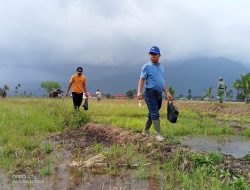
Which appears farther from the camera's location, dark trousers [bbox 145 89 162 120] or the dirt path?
dark trousers [bbox 145 89 162 120]

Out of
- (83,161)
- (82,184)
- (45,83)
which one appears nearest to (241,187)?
(82,184)

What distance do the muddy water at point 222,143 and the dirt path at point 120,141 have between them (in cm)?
146

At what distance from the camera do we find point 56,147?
7973 millimetres

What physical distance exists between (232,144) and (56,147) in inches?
177

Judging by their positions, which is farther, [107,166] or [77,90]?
[77,90]

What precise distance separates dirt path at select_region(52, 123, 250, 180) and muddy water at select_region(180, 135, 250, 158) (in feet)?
4.77

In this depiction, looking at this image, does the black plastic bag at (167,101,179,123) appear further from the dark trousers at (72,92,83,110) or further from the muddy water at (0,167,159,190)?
the dark trousers at (72,92,83,110)

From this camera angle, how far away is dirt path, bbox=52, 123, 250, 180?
21.4ft

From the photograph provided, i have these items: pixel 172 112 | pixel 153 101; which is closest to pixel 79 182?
pixel 153 101

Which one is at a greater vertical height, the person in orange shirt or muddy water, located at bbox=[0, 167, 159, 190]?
the person in orange shirt

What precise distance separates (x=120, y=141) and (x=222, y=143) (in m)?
3.07

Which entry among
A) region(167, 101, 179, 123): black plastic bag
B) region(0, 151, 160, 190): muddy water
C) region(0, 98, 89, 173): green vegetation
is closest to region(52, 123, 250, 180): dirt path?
region(0, 98, 89, 173): green vegetation

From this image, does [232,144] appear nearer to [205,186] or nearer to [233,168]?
[233,168]

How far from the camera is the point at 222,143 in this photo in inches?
409
